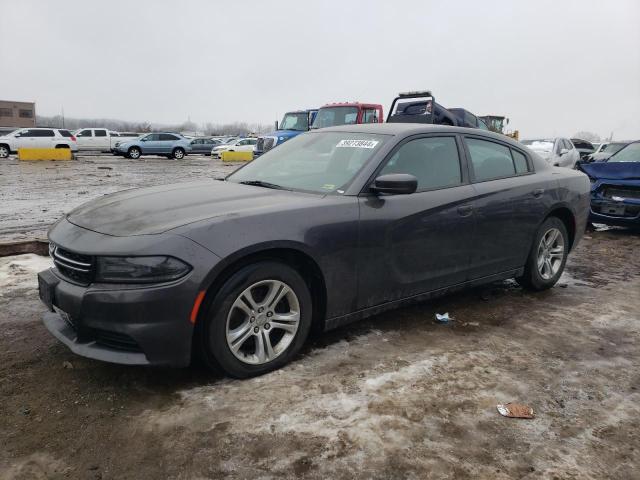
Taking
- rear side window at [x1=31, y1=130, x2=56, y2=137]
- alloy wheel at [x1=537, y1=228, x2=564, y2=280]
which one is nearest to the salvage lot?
alloy wheel at [x1=537, y1=228, x2=564, y2=280]

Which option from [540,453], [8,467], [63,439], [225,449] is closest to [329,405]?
[225,449]

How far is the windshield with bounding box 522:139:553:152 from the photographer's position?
54.5 feet

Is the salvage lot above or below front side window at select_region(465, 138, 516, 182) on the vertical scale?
below

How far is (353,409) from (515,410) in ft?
2.95

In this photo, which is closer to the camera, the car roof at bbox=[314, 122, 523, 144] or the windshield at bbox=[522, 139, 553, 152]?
the car roof at bbox=[314, 122, 523, 144]

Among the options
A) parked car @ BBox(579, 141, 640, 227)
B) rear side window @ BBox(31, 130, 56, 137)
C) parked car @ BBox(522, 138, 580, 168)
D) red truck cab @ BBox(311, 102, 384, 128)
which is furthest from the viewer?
rear side window @ BBox(31, 130, 56, 137)

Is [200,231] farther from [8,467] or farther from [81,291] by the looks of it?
[8,467]

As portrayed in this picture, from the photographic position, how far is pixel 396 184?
3426 millimetres

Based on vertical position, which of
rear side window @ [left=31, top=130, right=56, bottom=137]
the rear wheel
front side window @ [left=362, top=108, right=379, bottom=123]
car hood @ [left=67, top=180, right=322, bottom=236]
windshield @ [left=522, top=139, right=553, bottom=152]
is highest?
front side window @ [left=362, top=108, right=379, bottom=123]

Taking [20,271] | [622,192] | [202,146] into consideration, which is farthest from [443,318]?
[202,146]

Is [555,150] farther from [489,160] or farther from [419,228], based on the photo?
[419,228]

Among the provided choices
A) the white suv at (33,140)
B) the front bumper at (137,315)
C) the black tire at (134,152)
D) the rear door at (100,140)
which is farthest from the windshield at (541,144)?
the rear door at (100,140)

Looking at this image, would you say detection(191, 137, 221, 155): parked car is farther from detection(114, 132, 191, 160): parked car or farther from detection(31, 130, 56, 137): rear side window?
detection(31, 130, 56, 137): rear side window

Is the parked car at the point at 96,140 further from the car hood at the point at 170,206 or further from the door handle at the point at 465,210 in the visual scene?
the door handle at the point at 465,210
